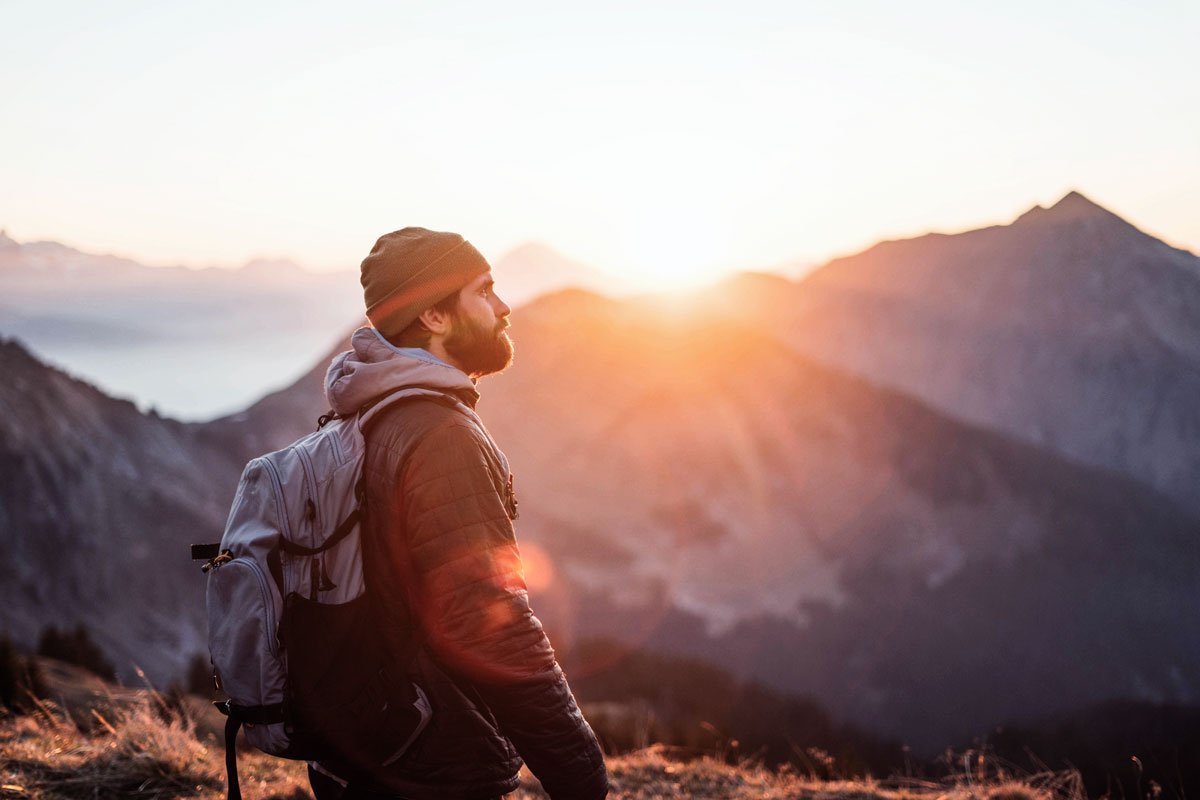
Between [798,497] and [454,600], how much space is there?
63.1 meters

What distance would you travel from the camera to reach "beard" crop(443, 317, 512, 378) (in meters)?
2.62

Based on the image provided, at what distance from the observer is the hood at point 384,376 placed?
237 centimetres

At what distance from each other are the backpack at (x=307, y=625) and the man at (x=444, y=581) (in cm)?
5

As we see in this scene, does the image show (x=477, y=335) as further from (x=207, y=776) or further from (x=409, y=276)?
(x=207, y=776)

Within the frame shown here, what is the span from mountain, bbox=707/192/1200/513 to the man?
78.3 m

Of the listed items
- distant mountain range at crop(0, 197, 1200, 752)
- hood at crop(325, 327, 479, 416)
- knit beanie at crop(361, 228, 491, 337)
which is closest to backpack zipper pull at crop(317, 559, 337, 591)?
hood at crop(325, 327, 479, 416)

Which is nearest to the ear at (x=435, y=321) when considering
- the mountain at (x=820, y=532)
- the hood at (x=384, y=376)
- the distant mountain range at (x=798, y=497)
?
the hood at (x=384, y=376)

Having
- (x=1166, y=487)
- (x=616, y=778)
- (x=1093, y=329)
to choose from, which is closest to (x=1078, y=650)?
(x=1166, y=487)

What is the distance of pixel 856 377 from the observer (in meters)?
79.5

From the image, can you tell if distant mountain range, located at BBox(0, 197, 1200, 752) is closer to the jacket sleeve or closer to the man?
the man

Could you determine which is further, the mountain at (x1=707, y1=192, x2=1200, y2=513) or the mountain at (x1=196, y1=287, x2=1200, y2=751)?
the mountain at (x1=707, y1=192, x2=1200, y2=513)

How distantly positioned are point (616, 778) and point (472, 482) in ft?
13.6

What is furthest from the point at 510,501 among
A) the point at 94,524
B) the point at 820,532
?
the point at 820,532

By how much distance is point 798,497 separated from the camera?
62906 mm
